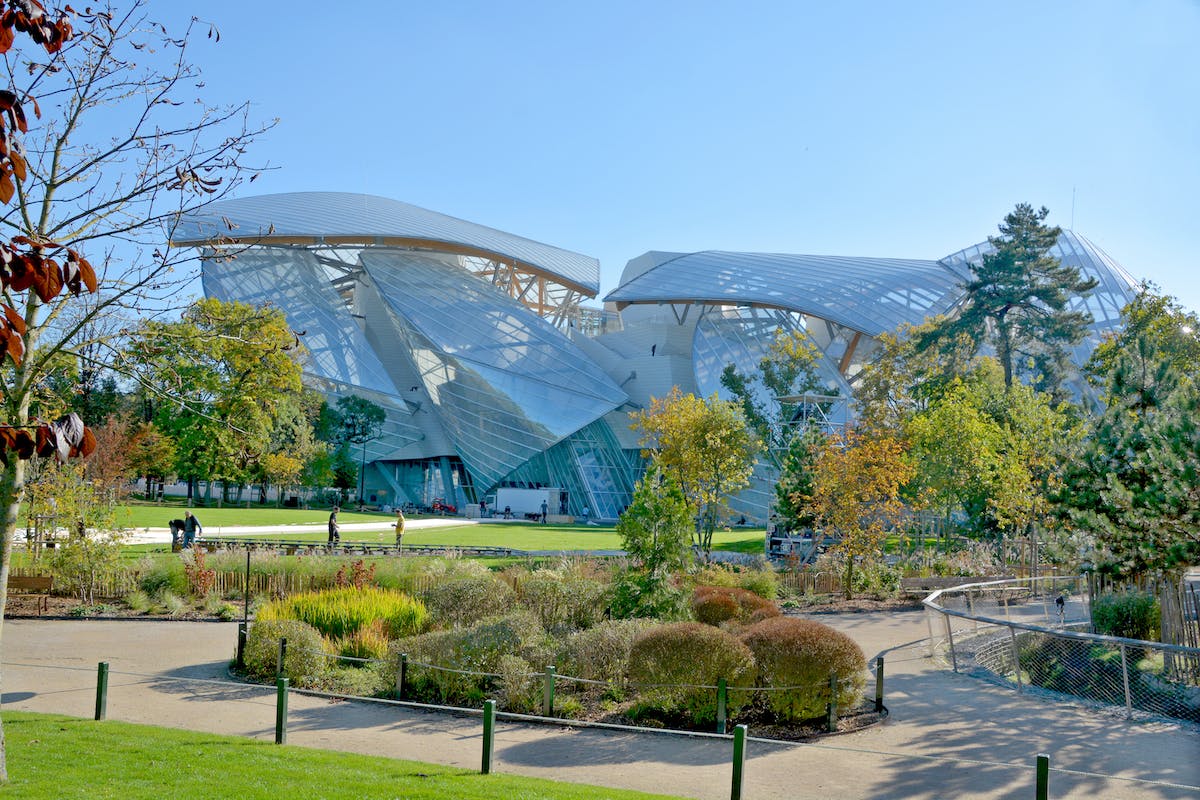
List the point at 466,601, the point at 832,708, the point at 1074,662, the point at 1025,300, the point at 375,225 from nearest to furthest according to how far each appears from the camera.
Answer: the point at 832,708
the point at 1074,662
the point at 466,601
the point at 1025,300
the point at 375,225

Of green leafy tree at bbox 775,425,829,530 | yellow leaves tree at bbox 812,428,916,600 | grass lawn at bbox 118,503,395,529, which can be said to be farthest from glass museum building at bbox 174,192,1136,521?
yellow leaves tree at bbox 812,428,916,600

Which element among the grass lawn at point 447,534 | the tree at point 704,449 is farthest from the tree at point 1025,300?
the tree at point 704,449

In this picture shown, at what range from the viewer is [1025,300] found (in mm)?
46469

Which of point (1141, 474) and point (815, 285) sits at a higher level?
point (815, 285)

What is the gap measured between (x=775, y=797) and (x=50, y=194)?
8.82m

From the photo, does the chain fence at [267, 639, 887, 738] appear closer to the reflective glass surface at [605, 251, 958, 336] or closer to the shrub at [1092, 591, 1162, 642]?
the shrub at [1092, 591, 1162, 642]

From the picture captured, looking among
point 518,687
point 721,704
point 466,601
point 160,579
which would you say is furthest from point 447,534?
point 721,704

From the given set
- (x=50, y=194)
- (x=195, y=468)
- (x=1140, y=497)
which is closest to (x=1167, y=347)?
(x=1140, y=497)

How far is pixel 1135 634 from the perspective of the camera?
17.4m

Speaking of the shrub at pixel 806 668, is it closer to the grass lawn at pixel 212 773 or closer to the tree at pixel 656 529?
the grass lawn at pixel 212 773

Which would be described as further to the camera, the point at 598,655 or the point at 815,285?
the point at 815,285

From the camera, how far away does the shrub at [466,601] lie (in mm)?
16312

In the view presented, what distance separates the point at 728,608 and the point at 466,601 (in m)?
4.52

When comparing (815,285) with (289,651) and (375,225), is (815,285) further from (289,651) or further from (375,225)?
(289,651)
